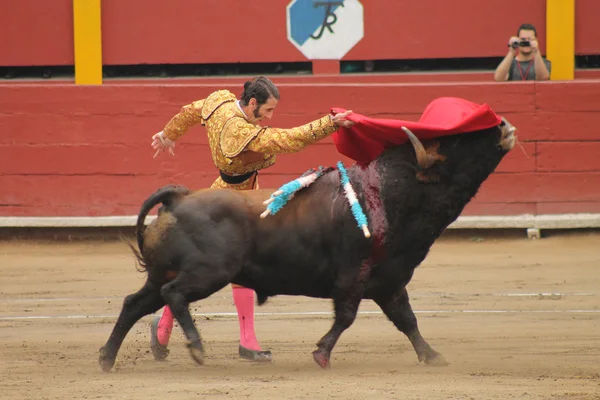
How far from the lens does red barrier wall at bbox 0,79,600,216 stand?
30.6ft

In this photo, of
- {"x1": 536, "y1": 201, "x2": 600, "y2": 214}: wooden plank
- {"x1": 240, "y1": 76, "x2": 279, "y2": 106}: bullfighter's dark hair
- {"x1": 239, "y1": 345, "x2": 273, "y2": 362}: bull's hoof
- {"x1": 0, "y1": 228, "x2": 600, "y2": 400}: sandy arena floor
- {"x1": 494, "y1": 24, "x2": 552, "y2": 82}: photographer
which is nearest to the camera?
{"x1": 0, "y1": 228, "x2": 600, "y2": 400}: sandy arena floor

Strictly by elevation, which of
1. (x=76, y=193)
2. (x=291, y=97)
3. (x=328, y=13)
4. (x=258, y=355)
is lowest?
(x=76, y=193)

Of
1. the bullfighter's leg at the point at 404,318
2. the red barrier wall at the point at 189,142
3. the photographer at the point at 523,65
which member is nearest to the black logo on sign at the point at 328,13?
the red barrier wall at the point at 189,142

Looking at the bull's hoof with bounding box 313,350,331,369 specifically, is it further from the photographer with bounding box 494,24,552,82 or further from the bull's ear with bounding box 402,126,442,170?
the photographer with bounding box 494,24,552,82

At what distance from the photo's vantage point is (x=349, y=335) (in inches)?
237

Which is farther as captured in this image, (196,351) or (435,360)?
(435,360)

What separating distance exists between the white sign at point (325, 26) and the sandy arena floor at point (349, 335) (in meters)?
1.83

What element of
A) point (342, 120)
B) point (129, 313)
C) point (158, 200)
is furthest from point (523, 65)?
point (129, 313)

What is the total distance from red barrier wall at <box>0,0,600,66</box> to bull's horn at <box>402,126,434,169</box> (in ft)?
16.2

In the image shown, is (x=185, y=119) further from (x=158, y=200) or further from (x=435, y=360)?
(x=435, y=360)

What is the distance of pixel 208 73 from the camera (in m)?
10.0

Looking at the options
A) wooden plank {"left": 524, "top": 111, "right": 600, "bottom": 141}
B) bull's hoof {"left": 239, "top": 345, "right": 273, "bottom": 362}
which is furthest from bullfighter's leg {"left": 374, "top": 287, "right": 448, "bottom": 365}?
wooden plank {"left": 524, "top": 111, "right": 600, "bottom": 141}

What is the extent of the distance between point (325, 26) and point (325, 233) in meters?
4.98

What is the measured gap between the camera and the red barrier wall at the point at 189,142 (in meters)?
9.34
